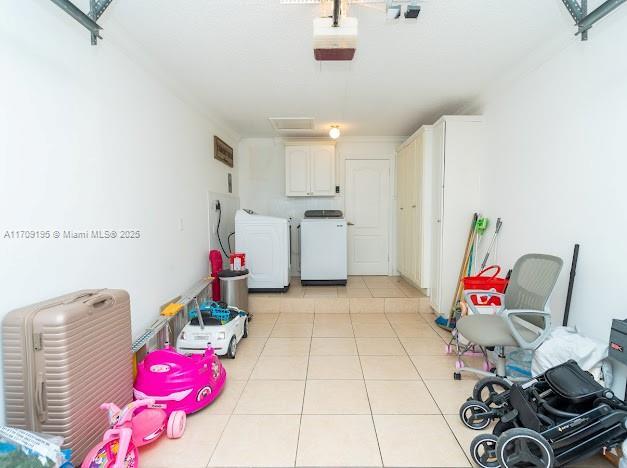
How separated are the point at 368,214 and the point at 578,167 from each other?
3142 mm

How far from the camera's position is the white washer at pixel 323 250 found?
415 cm

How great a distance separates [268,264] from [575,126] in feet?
9.98

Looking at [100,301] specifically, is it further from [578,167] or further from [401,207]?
[401,207]

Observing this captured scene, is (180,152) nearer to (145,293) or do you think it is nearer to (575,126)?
(145,293)

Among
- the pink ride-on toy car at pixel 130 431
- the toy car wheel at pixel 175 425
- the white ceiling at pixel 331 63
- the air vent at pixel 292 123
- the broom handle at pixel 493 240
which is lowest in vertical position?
the toy car wheel at pixel 175 425

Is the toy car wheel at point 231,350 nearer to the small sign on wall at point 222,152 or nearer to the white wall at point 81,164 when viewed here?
the white wall at point 81,164

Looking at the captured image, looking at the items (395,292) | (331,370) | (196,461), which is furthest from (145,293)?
(395,292)

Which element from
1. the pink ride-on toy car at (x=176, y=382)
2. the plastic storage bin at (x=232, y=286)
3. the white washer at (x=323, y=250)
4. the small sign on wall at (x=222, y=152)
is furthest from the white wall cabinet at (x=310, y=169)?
the pink ride-on toy car at (x=176, y=382)

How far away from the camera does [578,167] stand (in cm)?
193

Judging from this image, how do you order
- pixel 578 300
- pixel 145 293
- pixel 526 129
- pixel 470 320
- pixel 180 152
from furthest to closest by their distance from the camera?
pixel 180 152 → pixel 526 129 → pixel 145 293 → pixel 470 320 → pixel 578 300

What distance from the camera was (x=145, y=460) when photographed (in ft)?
4.93

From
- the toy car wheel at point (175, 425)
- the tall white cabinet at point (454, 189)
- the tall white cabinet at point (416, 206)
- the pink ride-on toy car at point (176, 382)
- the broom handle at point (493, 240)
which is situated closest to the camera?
the toy car wheel at point (175, 425)

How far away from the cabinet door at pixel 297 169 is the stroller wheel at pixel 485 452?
12.5ft

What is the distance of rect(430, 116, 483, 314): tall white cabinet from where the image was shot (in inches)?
123
